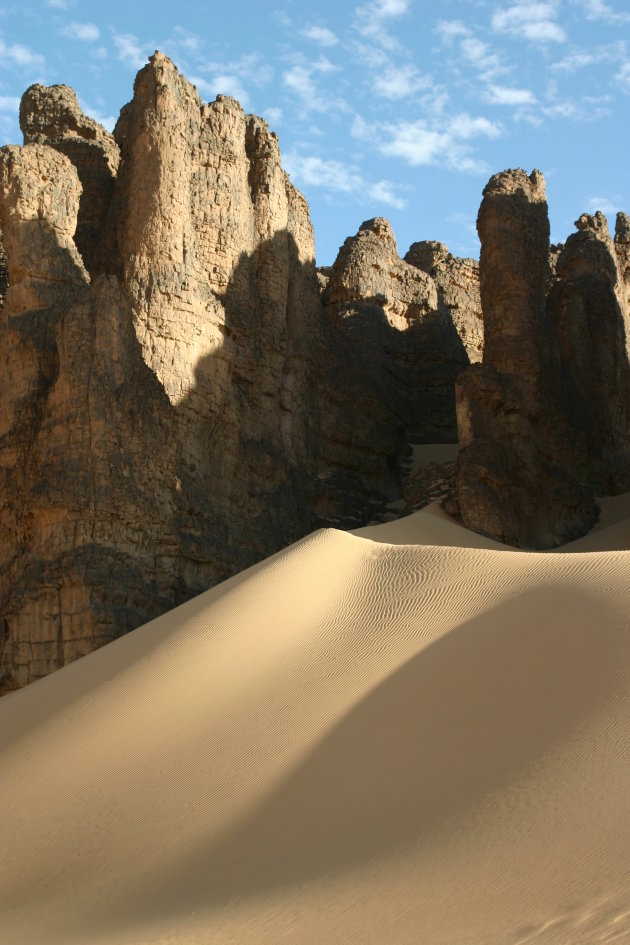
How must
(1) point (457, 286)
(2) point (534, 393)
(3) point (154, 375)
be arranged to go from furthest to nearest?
(1) point (457, 286)
(2) point (534, 393)
(3) point (154, 375)

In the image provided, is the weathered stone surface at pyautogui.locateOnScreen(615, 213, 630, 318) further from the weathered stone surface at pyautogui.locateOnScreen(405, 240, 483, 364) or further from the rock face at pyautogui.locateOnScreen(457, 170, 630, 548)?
the weathered stone surface at pyautogui.locateOnScreen(405, 240, 483, 364)

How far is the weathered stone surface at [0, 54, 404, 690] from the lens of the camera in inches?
747

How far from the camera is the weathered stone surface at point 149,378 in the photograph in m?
19.0

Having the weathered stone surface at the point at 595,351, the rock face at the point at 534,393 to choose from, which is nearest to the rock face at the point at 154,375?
the rock face at the point at 534,393

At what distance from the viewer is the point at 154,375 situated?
67.5ft

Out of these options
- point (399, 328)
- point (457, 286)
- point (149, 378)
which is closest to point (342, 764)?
A: point (149, 378)

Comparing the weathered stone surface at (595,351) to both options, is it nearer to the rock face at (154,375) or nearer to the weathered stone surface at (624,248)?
the weathered stone surface at (624,248)

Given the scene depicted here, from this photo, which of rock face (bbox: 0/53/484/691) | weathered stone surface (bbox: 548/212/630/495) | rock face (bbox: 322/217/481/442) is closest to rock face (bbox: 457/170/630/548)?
weathered stone surface (bbox: 548/212/630/495)

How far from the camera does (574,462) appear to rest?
25797 mm

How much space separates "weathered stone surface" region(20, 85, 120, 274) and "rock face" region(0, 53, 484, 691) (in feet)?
0.14

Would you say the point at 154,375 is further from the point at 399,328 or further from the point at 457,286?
the point at 457,286

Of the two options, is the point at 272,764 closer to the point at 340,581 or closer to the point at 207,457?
the point at 340,581

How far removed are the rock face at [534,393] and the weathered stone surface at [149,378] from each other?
341cm

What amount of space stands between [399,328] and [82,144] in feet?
33.1
